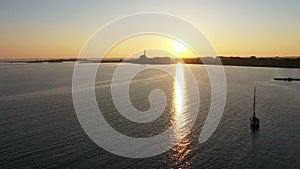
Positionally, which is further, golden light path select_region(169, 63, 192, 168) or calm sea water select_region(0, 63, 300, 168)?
golden light path select_region(169, 63, 192, 168)

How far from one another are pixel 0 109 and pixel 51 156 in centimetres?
3515

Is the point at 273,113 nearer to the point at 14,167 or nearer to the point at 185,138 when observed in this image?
the point at 185,138

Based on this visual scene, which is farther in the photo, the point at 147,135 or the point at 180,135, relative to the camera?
the point at 180,135

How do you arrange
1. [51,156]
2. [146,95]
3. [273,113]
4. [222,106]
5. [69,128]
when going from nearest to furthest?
[51,156] → [69,128] → [273,113] → [222,106] → [146,95]

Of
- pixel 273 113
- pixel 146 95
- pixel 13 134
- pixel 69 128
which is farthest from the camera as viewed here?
pixel 146 95

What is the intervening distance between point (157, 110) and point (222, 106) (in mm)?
17669

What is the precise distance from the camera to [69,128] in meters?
51.5

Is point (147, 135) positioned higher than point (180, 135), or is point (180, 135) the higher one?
point (147, 135)

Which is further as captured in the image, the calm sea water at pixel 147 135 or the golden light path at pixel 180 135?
the golden light path at pixel 180 135

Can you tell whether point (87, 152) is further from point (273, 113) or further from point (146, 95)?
point (146, 95)

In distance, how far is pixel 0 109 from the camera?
6631 cm

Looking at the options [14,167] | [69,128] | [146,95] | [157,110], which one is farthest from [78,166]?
[146,95]

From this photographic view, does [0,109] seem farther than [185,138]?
Yes

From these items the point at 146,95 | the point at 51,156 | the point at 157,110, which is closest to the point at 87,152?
the point at 51,156
